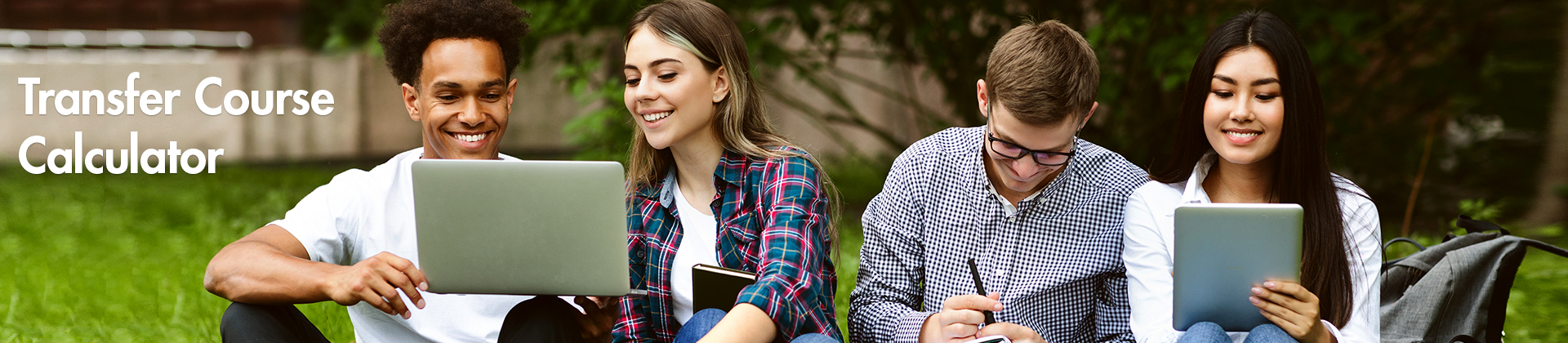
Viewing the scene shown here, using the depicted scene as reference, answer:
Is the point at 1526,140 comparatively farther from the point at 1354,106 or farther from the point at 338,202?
the point at 338,202

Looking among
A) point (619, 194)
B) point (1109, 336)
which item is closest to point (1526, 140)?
point (1109, 336)

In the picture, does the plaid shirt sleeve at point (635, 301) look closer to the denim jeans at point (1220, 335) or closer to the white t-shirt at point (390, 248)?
the white t-shirt at point (390, 248)

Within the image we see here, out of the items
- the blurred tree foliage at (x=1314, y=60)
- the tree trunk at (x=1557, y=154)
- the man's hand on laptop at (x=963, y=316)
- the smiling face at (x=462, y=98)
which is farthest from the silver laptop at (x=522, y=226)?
the tree trunk at (x=1557, y=154)

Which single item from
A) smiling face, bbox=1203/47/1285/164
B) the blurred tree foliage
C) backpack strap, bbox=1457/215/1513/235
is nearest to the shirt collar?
smiling face, bbox=1203/47/1285/164

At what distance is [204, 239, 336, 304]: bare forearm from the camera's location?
2.07 metres

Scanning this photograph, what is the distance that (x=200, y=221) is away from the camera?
22.3ft

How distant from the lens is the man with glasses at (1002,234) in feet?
7.57

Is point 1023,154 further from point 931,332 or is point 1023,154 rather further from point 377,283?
point 377,283

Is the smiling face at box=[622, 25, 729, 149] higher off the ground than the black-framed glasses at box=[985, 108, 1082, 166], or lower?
higher

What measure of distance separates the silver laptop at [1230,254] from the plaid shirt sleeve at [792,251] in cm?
65

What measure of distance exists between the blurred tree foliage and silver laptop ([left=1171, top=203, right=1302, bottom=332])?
2.70m

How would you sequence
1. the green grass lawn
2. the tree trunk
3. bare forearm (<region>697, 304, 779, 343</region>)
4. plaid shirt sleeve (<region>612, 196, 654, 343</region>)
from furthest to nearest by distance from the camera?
the tree trunk
the green grass lawn
plaid shirt sleeve (<region>612, 196, 654, 343</region>)
bare forearm (<region>697, 304, 779, 343</region>)

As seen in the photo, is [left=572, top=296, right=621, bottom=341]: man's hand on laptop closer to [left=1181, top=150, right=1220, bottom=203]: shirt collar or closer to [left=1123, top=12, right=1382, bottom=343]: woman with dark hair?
[left=1123, top=12, right=1382, bottom=343]: woman with dark hair

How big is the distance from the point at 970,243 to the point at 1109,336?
34cm
